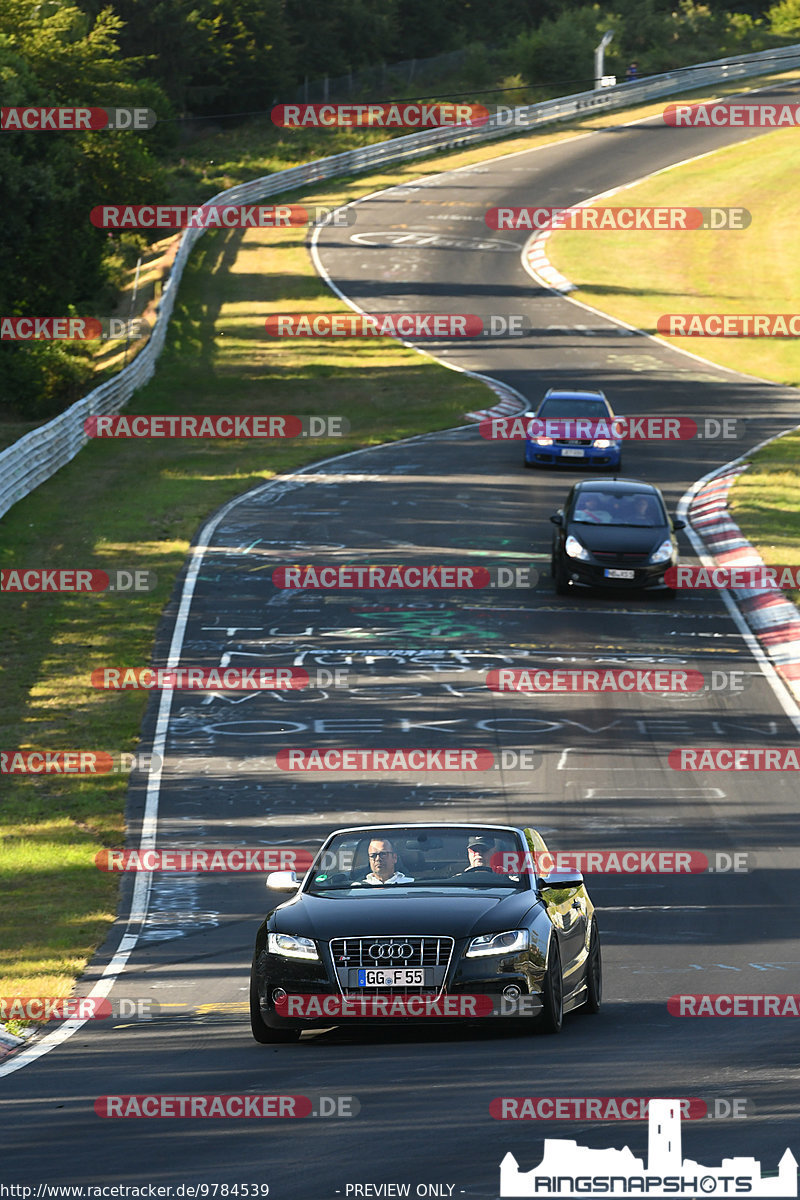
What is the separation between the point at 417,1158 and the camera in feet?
25.0

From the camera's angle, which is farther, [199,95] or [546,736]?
[199,95]

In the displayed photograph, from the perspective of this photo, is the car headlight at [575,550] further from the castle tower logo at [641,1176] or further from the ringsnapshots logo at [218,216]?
the ringsnapshots logo at [218,216]

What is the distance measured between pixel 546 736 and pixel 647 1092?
1213 cm

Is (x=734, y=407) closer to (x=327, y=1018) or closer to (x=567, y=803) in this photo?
(x=567, y=803)

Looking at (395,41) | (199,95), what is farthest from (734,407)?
(395,41)

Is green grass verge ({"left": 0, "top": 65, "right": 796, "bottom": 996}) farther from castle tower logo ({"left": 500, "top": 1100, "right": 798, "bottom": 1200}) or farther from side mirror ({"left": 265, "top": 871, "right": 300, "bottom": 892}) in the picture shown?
castle tower logo ({"left": 500, "top": 1100, "right": 798, "bottom": 1200})

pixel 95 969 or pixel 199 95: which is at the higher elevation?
pixel 199 95

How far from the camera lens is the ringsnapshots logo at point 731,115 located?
3278 inches

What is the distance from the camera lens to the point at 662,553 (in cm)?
2739

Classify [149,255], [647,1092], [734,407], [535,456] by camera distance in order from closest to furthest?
[647,1092], [535,456], [734,407], [149,255]

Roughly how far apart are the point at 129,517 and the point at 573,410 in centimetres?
965

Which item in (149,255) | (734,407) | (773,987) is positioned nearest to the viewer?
(773,987)

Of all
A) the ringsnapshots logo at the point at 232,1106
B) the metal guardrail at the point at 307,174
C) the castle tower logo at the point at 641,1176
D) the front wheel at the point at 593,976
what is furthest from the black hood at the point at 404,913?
the metal guardrail at the point at 307,174

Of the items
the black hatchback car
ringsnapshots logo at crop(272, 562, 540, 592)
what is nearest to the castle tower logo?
the black hatchback car
